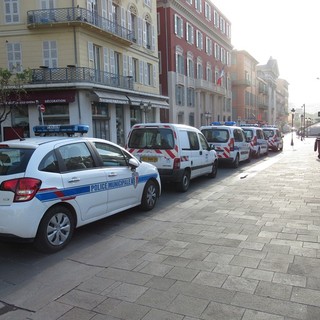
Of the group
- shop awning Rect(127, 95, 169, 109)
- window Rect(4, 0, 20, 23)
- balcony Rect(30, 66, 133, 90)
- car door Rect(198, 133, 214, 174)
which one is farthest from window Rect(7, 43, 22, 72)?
car door Rect(198, 133, 214, 174)

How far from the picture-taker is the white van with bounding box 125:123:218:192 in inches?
372

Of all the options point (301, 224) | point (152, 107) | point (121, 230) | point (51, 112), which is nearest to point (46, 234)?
point (121, 230)

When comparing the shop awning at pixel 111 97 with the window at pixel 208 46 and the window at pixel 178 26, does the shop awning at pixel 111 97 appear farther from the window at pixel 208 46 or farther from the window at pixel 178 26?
the window at pixel 208 46

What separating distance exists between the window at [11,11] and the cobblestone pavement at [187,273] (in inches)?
844

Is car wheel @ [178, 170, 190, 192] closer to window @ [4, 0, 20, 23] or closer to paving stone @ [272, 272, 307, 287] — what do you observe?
paving stone @ [272, 272, 307, 287]

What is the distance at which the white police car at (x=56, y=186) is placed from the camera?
4746 millimetres

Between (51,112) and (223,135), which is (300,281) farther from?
(51,112)

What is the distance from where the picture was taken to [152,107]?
104 ft

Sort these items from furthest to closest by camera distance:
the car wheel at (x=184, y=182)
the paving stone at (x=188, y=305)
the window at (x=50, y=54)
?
1. the window at (x=50, y=54)
2. the car wheel at (x=184, y=182)
3. the paving stone at (x=188, y=305)

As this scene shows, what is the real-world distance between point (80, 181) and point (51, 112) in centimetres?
1909

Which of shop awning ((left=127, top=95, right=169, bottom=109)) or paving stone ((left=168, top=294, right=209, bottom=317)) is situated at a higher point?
shop awning ((left=127, top=95, right=169, bottom=109))

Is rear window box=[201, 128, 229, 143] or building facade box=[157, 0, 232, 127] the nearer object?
rear window box=[201, 128, 229, 143]

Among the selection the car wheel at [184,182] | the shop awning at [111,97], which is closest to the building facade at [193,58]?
the shop awning at [111,97]

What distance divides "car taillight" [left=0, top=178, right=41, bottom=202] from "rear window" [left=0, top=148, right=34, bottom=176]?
0.17 meters
